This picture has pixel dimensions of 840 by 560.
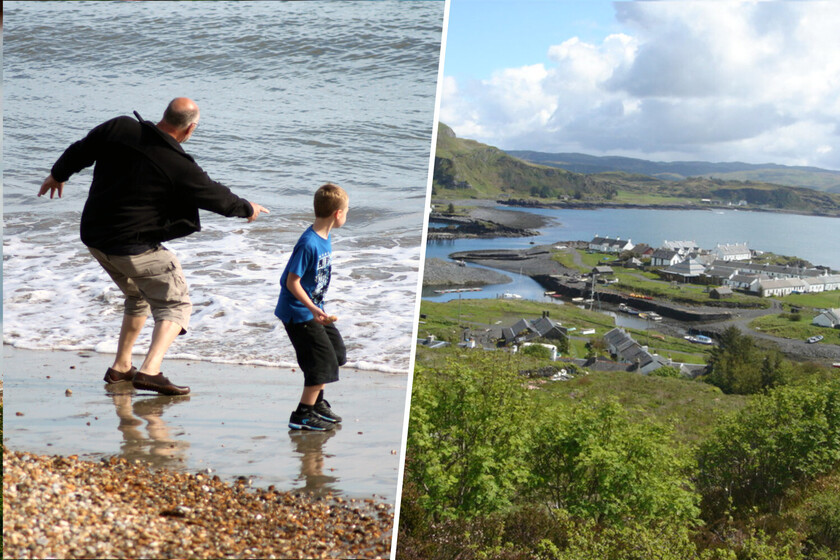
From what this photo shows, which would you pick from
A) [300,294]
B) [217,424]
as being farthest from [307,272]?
[217,424]

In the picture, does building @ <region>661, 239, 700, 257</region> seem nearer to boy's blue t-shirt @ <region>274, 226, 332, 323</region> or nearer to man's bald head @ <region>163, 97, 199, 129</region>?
boy's blue t-shirt @ <region>274, 226, 332, 323</region>

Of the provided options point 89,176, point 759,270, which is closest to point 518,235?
point 759,270

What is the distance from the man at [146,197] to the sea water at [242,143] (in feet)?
3.44

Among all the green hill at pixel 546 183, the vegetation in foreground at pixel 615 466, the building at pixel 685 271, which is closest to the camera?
the vegetation in foreground at pixel 615 466

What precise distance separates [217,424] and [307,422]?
390 millimetres

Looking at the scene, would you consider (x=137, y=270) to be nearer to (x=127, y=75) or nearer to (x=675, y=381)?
(x=127, y=75)

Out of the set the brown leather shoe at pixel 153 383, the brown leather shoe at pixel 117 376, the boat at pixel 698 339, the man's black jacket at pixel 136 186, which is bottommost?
the boat at pixel 698 339

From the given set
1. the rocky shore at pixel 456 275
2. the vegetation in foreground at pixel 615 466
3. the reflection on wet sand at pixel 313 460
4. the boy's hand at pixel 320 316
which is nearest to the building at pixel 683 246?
the vegetation in foreground at pixel 615 466

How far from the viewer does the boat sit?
6004 mm

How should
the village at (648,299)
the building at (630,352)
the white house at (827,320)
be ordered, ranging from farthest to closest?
the building at (630,352) < the village at (648,299) < the white house at (827,320)

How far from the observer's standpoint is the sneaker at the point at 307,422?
3062 millimetres

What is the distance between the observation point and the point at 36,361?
12.3 feet

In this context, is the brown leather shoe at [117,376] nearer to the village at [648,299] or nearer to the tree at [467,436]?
the tree at [467,436]

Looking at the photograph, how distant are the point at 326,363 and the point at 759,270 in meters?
4.15
